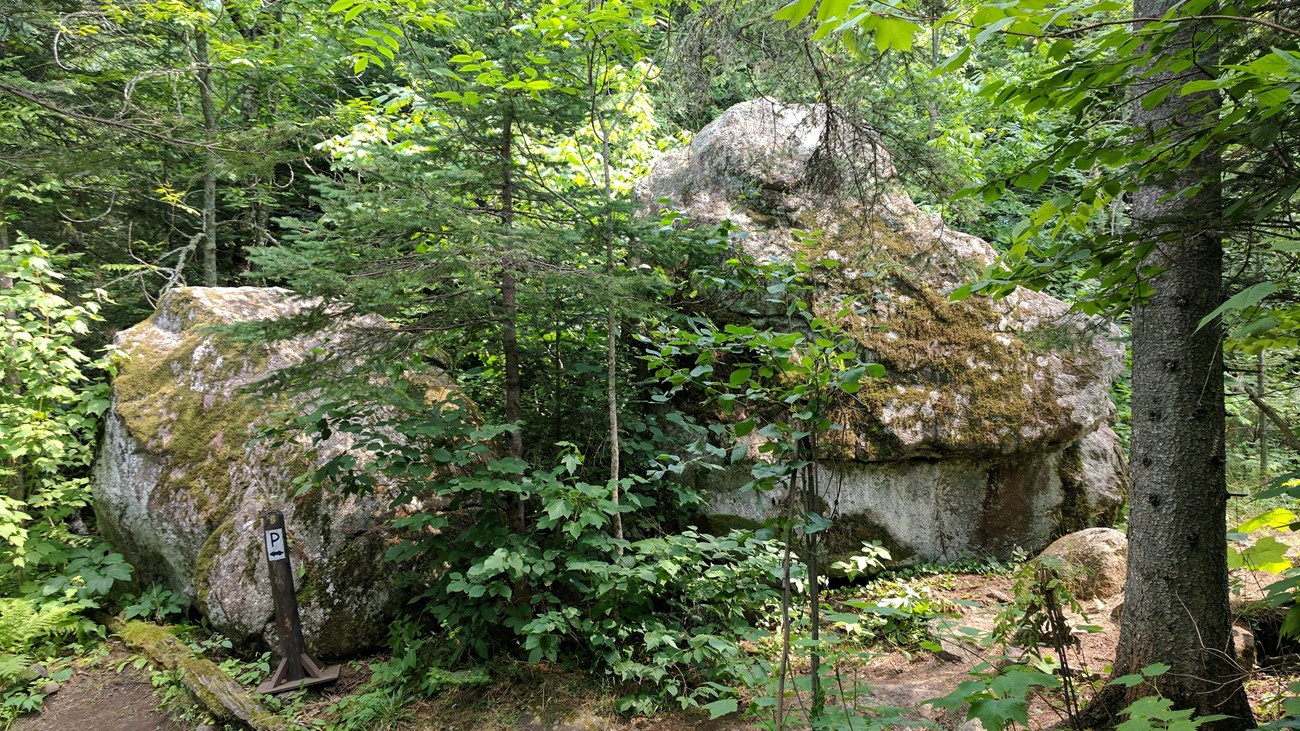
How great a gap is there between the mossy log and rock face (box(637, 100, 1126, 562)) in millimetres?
3496

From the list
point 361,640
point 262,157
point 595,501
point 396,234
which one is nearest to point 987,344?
point 595,501

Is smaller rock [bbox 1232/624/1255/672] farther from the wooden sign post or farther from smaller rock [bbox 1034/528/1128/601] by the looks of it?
the wooden sign post

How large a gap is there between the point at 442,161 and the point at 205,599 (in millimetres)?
3642

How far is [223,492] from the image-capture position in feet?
17.1

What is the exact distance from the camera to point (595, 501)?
405 centimetres

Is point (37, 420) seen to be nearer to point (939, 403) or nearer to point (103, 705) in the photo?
point (103, 705)

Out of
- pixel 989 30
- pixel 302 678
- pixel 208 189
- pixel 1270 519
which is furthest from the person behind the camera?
pixel 208 189

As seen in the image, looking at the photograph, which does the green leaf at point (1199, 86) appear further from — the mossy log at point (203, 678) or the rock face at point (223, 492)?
the mossy log at point (203, 678)

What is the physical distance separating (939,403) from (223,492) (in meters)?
5.98

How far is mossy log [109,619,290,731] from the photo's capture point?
4090mm

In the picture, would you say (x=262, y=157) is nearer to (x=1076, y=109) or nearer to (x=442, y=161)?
(x=442, y=161)

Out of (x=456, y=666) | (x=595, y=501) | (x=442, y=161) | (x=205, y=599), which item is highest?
(x=442, y=161)

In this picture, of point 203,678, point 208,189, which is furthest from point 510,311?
point 208,189

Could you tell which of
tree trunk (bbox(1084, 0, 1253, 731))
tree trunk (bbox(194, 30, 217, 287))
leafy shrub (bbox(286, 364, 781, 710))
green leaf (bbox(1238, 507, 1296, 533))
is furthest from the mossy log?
green leaf (bbox(1238, 507, 1296, 533))
